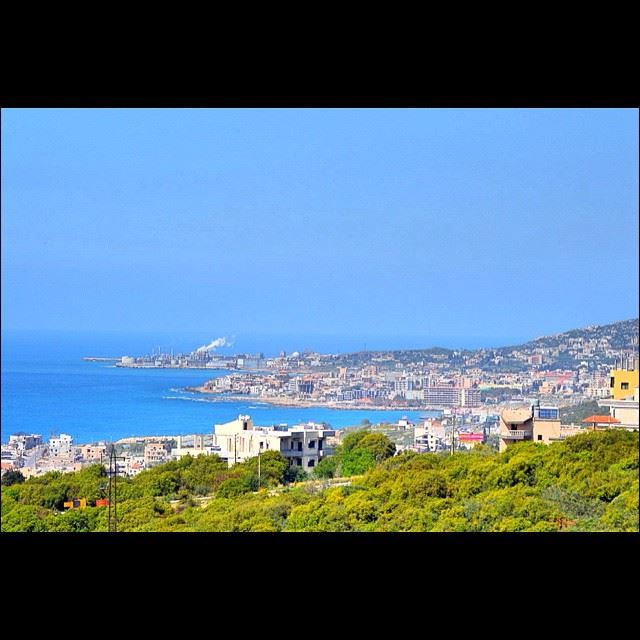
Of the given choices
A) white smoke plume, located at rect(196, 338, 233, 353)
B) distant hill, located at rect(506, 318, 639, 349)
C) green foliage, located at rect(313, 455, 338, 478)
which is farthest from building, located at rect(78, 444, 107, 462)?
distant hill, located at rect(506, 318, 639, 349)

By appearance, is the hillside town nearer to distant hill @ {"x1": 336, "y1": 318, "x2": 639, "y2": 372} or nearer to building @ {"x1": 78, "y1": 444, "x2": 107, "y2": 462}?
building @ {"x1": 78, "y1": 444, "x2": 107, "y2": 462}

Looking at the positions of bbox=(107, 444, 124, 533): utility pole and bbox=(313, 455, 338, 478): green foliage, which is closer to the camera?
bbox=(107, 444, 124, 533): utility pole

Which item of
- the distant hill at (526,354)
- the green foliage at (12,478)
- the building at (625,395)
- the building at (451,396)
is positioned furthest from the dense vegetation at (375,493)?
the distant hill at (526,354)

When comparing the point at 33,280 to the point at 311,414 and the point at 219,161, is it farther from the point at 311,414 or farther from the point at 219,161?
the point at 311,414

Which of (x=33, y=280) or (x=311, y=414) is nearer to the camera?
(x=311, y=414)
